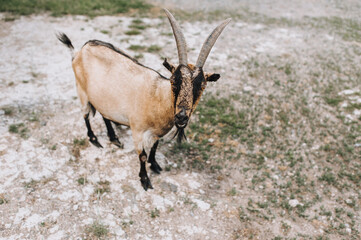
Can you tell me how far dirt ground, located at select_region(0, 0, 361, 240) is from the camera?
4.18 metres

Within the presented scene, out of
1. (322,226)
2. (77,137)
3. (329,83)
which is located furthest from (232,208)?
(329,83)

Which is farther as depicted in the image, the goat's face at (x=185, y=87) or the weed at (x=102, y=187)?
the weed at (x=102, y=187)

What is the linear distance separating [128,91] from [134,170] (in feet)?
5.24

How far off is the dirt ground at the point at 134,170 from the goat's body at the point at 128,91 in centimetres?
105

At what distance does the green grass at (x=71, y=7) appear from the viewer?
33.9ft

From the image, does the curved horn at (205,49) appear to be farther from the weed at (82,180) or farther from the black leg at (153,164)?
the weed at (82,180)

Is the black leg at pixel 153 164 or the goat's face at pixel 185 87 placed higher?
the goat's face at pixel 185 87

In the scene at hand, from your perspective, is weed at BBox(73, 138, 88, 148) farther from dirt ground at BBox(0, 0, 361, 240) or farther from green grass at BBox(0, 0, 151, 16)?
green grass at BBox(0, 0, 151, 16)

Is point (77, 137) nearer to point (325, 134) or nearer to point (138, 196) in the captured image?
point (138, 196)

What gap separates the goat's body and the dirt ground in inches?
41.4

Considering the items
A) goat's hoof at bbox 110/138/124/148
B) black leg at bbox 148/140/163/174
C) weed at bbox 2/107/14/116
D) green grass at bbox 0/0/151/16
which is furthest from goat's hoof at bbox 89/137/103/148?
green grass at bbox 0/0/151/16

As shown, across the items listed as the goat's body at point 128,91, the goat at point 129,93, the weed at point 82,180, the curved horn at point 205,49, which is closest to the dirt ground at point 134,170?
the weed at point 82,180

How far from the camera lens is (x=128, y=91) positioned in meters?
4.37

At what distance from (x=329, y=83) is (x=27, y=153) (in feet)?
27.6
